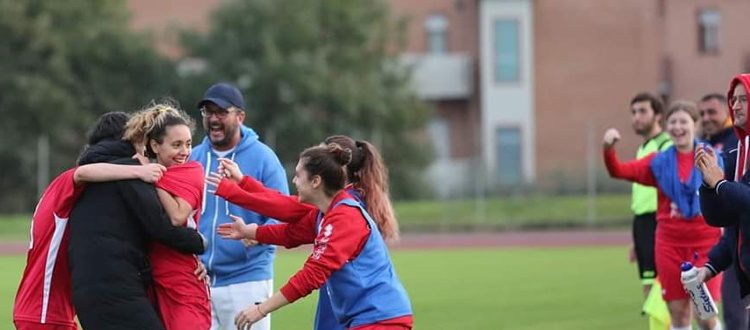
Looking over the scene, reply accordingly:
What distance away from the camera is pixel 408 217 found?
3938cm

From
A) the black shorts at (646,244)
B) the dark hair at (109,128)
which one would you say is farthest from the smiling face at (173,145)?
the black shorts at (646,244)

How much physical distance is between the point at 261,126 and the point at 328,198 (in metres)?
36.5

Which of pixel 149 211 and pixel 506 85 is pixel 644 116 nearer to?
pixel 149 211

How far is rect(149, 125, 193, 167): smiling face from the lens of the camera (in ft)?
26.7

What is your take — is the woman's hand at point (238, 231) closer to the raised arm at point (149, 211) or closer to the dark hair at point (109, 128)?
the raised arm at point (149, 211)

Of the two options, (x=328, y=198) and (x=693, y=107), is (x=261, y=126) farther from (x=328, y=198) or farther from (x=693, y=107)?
(x=328, y=198)

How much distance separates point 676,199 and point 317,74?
32.9 meters

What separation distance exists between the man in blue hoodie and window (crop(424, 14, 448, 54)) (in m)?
42.6

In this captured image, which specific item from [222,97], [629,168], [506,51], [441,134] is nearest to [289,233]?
[222,97]

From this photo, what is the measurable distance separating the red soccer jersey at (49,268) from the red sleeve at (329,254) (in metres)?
1.25

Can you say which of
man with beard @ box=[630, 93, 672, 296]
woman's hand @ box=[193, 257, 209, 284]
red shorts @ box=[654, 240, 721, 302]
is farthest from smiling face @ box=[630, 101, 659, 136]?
woman's hand @ box=[193, 257, 209, 284]

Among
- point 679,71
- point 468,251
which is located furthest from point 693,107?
point 679,71

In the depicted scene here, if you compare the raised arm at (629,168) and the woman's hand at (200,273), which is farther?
the raised arm at (629,168)

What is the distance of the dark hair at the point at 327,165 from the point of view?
26.3 feet
